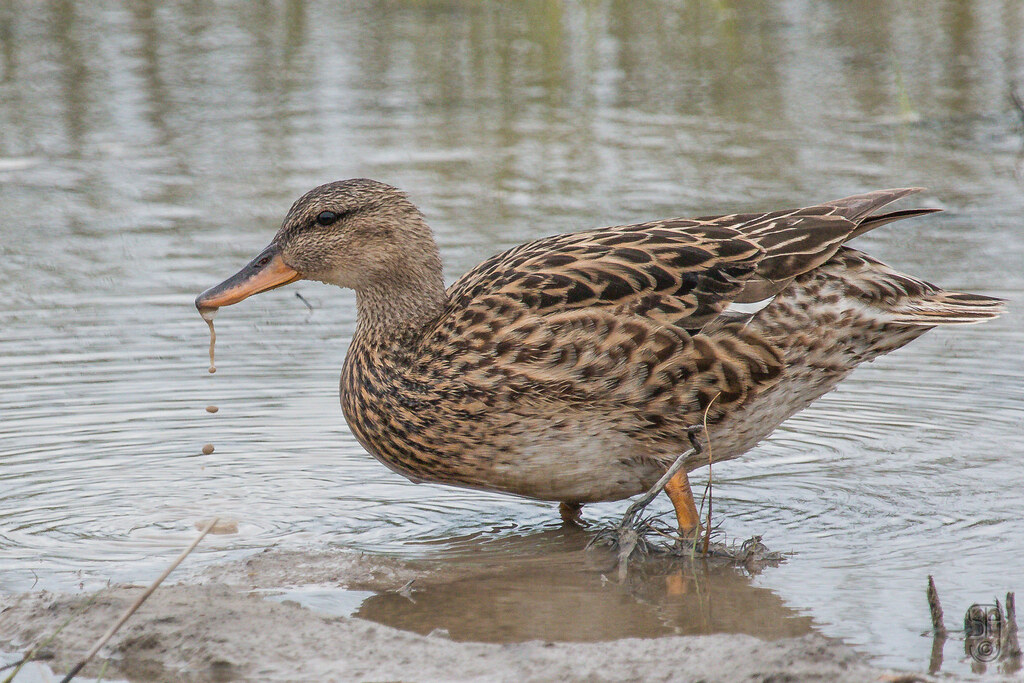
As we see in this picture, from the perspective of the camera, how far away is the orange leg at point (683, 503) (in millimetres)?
5617

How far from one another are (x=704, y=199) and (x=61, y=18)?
310 inches

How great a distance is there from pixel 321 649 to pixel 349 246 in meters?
2.22

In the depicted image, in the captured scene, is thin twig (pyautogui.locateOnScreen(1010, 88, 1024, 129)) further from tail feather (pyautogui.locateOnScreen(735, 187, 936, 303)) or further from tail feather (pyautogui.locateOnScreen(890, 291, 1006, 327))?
tail feather (pyautogui.locateOnScreen(890, 291, 1006, 327))

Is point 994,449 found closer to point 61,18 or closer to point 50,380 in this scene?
point 50,380

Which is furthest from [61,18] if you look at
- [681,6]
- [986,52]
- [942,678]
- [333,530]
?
[942,678]

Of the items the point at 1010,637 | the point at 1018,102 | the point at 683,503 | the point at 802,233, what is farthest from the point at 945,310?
the point at 1018,102

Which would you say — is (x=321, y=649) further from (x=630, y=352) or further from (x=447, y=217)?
(x=447, y=217)

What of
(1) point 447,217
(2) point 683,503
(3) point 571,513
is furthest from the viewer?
(1) point 447,217

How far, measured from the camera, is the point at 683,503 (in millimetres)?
5660

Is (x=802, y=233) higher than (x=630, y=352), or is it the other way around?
(x=802, y=233)

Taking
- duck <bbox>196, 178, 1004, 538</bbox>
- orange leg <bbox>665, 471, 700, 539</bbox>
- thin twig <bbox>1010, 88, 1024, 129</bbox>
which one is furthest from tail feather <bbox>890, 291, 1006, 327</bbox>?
thin twig <bbox>1010, 88, 1024, 129</bbox>

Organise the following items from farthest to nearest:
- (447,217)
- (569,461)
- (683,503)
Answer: (447,217) → (683,503) → (569,461)

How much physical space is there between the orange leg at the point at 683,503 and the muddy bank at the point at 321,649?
1179mm

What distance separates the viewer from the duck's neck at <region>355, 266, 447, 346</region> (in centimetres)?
600
